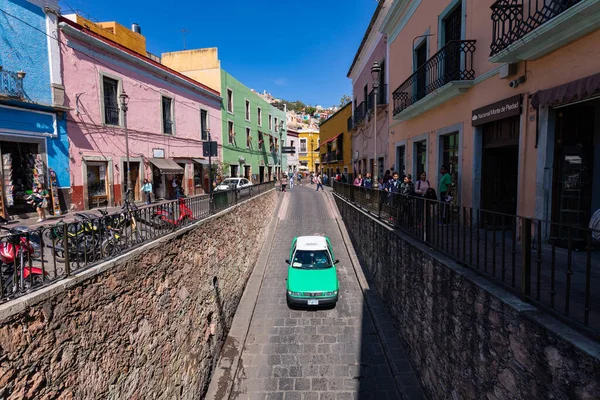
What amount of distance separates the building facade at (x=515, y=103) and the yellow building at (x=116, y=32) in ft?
52.6

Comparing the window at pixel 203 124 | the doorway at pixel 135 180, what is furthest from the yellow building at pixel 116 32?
the doorway at pixel 135 180

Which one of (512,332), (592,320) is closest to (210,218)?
(512,332)

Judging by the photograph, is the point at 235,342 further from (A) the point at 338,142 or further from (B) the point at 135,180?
(A) the point at 338,142

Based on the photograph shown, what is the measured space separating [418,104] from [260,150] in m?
24.2

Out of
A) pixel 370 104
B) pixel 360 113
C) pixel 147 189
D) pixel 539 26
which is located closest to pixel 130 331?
pixel 539 26

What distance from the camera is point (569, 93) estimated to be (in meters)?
4.65

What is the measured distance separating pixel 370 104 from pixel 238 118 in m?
13.6

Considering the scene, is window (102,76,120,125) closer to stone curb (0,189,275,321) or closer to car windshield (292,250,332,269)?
car windshield (292,250,332,269)

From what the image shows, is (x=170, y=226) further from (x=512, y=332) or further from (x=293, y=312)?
(x=512, y=332)

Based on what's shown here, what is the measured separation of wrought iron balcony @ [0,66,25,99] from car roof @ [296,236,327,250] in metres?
10.3

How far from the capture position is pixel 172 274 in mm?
6148

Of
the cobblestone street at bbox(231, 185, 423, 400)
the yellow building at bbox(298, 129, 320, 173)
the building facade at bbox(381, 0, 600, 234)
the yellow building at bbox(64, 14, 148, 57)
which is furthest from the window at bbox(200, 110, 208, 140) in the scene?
the yellow building at bbox(298, 129, 320, 173)

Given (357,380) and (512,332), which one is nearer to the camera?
(512,332)

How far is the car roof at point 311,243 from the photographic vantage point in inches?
419
